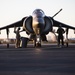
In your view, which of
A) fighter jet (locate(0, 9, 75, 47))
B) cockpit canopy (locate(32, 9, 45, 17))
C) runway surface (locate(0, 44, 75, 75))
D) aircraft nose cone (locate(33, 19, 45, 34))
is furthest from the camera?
cockpit canopy (locate(32, 9, 45, 17))

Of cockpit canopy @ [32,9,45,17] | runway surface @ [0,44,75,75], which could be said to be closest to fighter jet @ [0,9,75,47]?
cockpit canopy @ [32,9,45,17]

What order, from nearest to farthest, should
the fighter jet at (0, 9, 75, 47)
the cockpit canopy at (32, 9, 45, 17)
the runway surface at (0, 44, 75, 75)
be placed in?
the runway surface at (0, 44, 75, 75), the fighter jet at (0, 9, 75, 47), the cockpit canopy at (32, 9, 45, 17)

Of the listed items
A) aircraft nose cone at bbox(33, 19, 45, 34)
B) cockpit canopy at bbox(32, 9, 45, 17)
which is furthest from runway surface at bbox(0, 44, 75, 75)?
cockpit canopy at bbox(32, 9, 45, 17)

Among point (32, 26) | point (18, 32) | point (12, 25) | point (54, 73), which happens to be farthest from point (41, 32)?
point (54, 73)

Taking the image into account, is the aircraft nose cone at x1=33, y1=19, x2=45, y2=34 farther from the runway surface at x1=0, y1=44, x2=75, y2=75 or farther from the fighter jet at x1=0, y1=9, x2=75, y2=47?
the runway surface at x1=0, y1=44, x2=75, y2=75

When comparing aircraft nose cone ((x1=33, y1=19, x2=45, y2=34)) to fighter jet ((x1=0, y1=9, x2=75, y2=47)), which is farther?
fighter jet ((x1=0, y1=9, x2=75, y2=47))

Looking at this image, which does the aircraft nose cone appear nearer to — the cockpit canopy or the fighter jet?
the fighter jet

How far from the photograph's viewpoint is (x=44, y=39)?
25.2 metres

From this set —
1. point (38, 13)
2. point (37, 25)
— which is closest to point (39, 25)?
point (37, 25)

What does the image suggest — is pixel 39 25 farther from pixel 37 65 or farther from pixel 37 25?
pixel 37 65

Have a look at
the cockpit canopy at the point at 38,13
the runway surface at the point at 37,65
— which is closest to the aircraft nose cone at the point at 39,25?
the cockpit canopy at the point at 38,13

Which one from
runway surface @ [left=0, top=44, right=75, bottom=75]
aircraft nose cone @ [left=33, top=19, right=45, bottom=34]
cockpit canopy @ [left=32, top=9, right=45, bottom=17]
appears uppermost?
cockpit canopy @ [left=32, top=9, right=45, bottom=17]

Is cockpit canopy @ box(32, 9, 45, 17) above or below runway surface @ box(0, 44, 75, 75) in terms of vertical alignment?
above

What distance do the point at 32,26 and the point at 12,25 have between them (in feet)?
17.9
